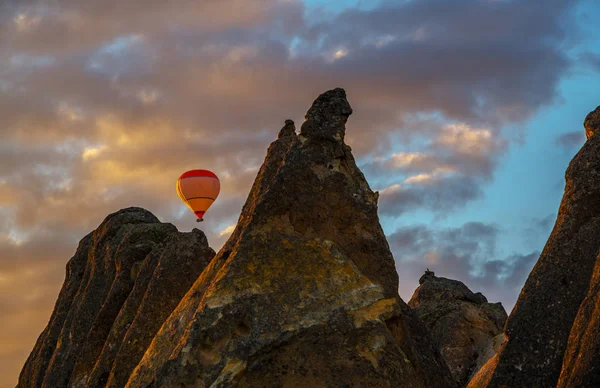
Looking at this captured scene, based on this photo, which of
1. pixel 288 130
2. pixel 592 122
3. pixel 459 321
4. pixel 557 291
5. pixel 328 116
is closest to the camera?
pixel 557 291

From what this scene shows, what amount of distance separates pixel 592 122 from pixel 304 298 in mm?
6010

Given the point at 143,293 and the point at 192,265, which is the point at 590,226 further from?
Answer: the point at 143,293

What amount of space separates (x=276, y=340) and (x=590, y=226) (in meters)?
5.52

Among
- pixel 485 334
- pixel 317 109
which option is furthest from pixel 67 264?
pixel 317 109

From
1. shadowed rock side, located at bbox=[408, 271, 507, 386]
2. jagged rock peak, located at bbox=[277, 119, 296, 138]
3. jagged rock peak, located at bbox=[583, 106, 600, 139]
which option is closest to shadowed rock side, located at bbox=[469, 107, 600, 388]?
jagged rock peak, located at bbox=[583, 106, 600, 139]

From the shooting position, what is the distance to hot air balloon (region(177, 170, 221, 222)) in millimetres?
53406

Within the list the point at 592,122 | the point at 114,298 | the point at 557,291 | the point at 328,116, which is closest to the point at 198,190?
the point at 114,298

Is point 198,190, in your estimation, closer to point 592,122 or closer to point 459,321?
point 459,321

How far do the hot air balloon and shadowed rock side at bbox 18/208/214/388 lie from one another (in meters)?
20.8

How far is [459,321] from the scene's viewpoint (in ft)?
104

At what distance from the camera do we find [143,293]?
80.4 feet

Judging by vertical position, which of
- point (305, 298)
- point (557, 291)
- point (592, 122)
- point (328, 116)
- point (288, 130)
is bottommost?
point (557, 291)

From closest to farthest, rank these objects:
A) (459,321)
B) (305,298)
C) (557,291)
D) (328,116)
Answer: (557,291) < (305,298) < (328,116) < (459,321)

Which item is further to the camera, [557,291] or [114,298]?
[114,298]
